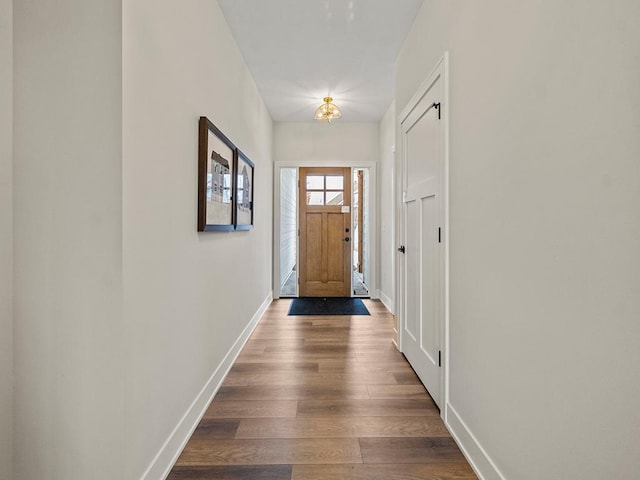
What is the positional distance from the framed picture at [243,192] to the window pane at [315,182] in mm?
1969

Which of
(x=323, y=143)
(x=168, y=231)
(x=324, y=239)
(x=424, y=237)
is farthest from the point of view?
(x=324, y=239)

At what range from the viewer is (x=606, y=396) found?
80cm

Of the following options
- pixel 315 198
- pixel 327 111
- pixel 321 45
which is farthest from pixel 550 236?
pixel 315 198

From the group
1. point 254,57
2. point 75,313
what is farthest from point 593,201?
point 254,57

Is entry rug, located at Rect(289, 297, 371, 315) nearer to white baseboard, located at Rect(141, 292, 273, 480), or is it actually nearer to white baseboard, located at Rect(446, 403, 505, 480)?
white baseboard, located at Rect(141, 292, 273, 480)

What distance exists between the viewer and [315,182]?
5066mm

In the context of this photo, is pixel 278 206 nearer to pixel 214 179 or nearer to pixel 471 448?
pixel 214 179

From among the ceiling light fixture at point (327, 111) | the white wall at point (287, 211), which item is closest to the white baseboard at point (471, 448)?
the ceiling light fixture at point (327, 111)

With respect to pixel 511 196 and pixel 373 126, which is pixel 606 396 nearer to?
pixel 511 196

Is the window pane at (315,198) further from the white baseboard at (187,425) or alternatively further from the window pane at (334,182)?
the white baseboard at (187,425)

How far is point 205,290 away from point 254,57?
211 centimetres

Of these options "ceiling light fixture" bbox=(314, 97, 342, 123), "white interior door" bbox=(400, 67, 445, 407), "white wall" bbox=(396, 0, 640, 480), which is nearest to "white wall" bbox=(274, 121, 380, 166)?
"ceiling light fixture" bbox=(314, 97, 342, 123)

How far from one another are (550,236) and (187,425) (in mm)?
1722

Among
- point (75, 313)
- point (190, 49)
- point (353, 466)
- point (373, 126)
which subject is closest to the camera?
point (75, 313)
